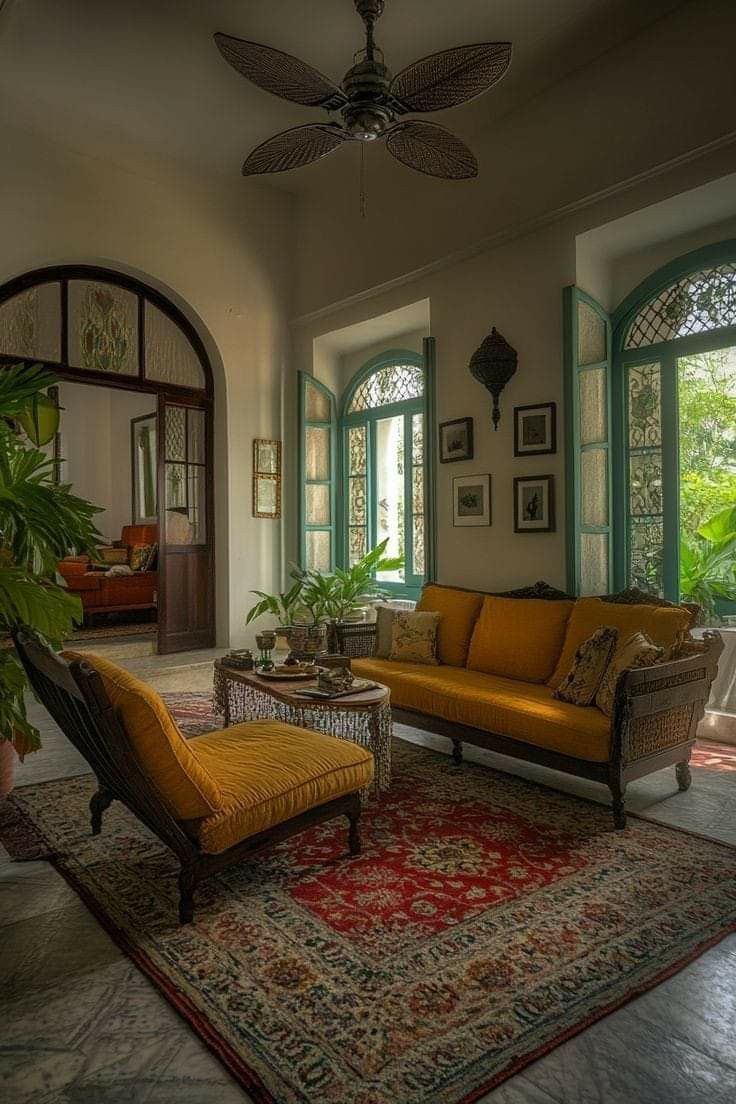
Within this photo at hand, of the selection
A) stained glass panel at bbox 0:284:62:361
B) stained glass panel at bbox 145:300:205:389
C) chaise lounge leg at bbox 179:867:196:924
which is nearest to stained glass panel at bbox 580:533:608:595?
chaise lounge leg at bbox 179:867:196:924

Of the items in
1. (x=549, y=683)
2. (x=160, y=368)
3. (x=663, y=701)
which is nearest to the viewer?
(x=663, y=701)

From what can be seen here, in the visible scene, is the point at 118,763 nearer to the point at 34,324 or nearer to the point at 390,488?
the point at 34,324

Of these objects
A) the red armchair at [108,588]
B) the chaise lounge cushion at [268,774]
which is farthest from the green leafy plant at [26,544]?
the red armchair at [108,588]

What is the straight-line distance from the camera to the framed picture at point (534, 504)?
194 inches

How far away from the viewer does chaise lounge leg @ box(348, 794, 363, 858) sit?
2.79m

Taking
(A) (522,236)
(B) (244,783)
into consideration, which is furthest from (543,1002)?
(A) (522,236)

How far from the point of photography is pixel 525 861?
2.76 m

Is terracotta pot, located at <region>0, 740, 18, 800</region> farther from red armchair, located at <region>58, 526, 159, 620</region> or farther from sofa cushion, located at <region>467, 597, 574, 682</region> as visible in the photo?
red armchair, located at <region>58, 526, 159, 620</region>

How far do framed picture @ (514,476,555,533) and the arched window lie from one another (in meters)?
1.68

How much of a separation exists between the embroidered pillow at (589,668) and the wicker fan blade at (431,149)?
259cm

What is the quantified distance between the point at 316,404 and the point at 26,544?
4434 millimetres

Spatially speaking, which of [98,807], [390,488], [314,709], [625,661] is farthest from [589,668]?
[390,488]

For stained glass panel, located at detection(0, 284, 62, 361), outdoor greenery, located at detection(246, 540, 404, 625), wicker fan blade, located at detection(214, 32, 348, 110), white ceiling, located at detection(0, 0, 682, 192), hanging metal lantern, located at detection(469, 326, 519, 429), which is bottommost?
outdoor greenery, located at detection(246, 540, 404, 625)

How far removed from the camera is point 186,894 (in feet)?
7.61
